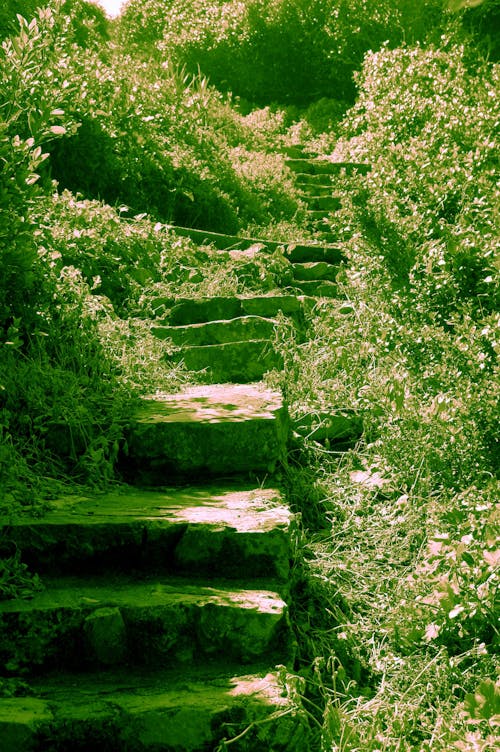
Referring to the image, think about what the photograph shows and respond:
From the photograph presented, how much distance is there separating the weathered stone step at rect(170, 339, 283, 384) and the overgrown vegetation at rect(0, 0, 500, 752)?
0.58ft

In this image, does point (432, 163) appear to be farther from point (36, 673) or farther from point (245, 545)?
point (36, 673)

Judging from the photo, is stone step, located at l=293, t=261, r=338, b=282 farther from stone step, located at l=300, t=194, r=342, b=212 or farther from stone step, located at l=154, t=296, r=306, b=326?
stone step, located at l=300, t=194, r=342, b=212

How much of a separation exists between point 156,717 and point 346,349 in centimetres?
298

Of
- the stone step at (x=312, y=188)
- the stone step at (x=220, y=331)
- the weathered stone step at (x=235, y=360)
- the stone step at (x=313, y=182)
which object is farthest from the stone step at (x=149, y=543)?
the stone step at (x=313, y=182)

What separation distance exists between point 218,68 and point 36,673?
14488 millimetres

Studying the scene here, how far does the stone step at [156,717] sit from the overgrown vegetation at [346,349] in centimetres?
19

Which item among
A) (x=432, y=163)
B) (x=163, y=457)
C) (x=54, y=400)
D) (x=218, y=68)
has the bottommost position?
(x=163, y=457)

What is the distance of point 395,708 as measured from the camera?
8.14 feet

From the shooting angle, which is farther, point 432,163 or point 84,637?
point 432,163

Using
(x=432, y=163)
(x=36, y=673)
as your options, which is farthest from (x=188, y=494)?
(x=432, y=163)

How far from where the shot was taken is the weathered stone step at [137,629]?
8.28 feet

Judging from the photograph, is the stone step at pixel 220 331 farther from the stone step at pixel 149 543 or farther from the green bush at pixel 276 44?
the green bush at pixel 276 44

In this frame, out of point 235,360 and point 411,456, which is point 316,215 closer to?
point 235,360

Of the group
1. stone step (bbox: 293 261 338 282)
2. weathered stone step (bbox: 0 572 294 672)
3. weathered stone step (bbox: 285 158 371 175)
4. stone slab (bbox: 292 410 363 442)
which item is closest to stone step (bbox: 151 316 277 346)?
stone slab (bbox: 292 410 363 442)
